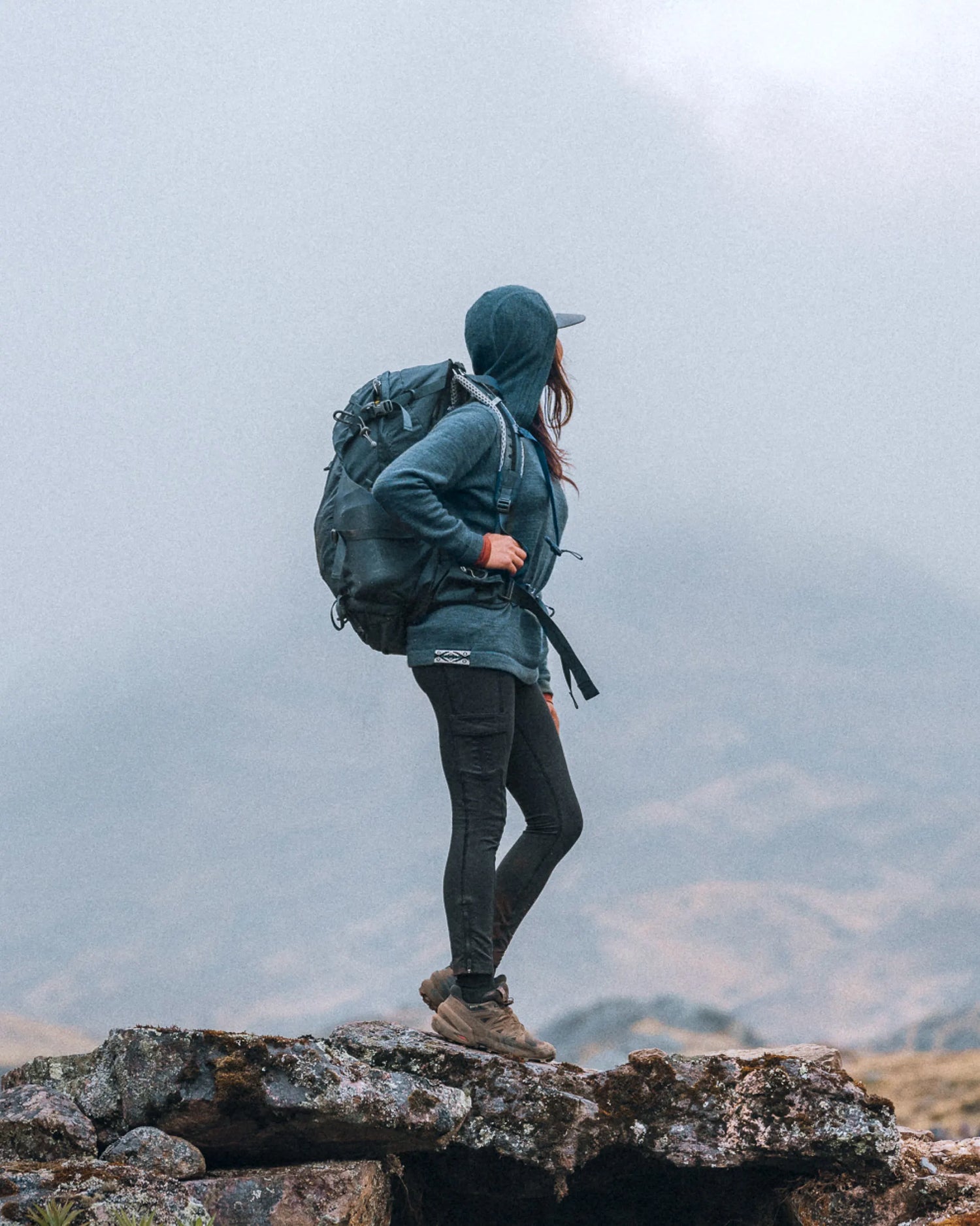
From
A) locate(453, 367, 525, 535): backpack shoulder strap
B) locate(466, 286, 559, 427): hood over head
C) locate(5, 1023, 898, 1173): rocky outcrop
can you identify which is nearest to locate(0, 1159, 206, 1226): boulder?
locate(5, 1023, 898, 1173): rocky outcrop

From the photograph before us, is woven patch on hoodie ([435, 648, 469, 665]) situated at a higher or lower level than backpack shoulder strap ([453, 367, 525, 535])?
lower

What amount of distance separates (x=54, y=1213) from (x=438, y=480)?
3.79m

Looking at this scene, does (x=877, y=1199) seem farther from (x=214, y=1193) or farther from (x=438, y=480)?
(x=438, y=480)

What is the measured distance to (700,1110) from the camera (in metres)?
7.34

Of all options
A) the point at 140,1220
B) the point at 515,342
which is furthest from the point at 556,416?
the point at 140,1220

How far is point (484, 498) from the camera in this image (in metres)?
7.45

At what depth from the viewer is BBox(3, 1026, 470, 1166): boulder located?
647cm

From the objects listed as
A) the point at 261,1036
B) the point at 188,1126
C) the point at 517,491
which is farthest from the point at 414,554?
the point at 188,1126

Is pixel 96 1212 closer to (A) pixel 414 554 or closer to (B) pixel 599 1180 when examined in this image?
(B) pixel 599 1180

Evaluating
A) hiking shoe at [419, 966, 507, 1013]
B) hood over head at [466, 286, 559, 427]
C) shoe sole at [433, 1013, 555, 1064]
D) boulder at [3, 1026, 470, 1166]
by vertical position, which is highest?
hood over head at [466, 286, 559, 427]

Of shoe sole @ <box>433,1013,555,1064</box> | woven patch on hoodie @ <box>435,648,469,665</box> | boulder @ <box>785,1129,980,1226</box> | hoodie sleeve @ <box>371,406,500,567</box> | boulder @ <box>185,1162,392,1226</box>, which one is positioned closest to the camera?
boulder @ <box>185,1162,392,1226</box>

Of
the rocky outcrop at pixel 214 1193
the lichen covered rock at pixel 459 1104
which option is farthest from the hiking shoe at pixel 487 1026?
the rocky outcrop at pixel 214 1193

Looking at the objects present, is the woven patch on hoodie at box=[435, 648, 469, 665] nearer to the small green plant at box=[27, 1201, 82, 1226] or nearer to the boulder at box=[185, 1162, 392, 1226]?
the boulder at box=[185, 1162, 392, 1226]

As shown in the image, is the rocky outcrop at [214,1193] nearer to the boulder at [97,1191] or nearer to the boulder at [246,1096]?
the boulder at [97,1191]
